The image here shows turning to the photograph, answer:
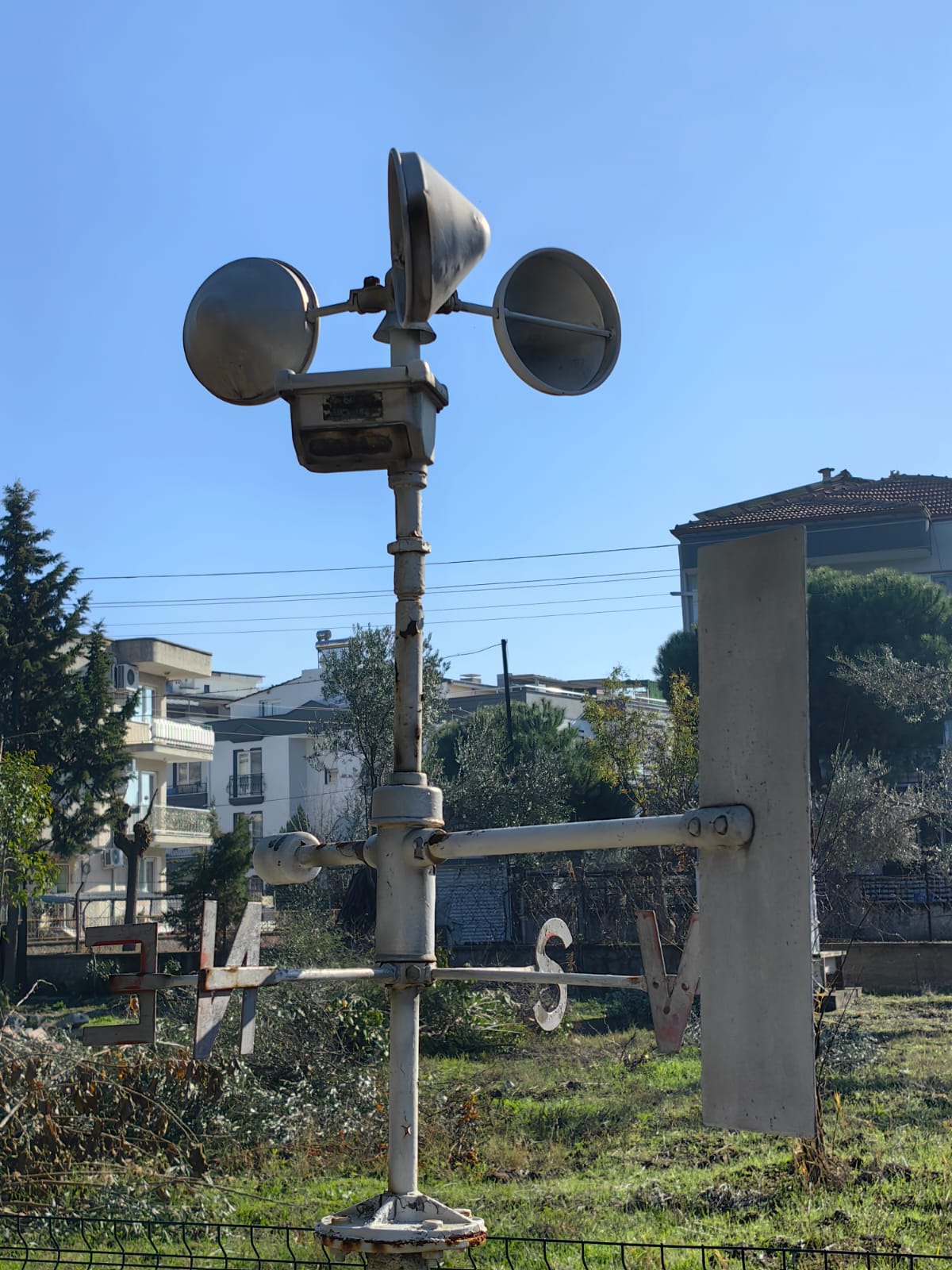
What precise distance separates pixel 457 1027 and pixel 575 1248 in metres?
7.86

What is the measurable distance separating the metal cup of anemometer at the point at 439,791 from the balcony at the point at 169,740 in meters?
33.6

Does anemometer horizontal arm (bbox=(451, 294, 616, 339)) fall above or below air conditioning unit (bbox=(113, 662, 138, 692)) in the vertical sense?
below

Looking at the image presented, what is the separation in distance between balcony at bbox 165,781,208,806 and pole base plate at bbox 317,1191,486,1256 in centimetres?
5066

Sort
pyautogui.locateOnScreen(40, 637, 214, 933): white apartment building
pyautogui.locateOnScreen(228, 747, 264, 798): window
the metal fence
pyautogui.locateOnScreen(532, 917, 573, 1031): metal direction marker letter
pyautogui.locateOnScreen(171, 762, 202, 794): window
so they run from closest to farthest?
pyautogui.locateOnScreen(532, 917, 573, 1031): metal direction marker letter, the metal fence, pyautogui.locateOnScreen(40, 637, 214, 933): white apartment building, pyautogui.locateOnScreen(228, 747, 264, 798): window, pyautogui.locateOnScreen(171, 762, 202, 794): window

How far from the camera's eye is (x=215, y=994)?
9.46ft

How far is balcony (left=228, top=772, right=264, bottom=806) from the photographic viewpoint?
170ft

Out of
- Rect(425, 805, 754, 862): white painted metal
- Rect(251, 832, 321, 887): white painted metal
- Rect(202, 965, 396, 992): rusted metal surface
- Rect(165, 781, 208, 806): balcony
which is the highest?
Rect(165, 781, 208, 806): balcony

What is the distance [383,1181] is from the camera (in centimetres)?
923

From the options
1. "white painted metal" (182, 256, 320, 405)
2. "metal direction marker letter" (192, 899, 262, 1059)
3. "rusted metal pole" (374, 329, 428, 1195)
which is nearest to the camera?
"metal direction marker letter" (192, 899, 262, 1059)

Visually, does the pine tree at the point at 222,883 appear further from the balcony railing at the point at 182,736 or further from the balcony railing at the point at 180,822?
the balcony railing at the point at 182,736

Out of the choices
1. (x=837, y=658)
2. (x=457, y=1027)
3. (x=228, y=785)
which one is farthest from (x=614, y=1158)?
(x=228, y=785)

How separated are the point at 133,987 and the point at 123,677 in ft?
117

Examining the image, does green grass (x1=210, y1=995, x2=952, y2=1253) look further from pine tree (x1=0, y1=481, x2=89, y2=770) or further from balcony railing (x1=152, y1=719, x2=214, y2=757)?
balcony railing (x1=152, y1=719, x2=214, y2=757)

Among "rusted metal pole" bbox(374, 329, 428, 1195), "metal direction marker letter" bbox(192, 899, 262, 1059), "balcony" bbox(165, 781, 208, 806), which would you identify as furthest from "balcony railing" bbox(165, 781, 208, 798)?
"rusted metal pole" bbox(374, 329, 428, 1195)
